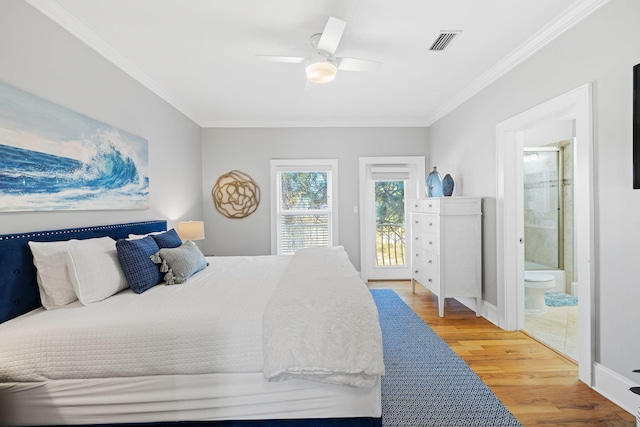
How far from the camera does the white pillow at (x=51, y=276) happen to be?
1.72 m

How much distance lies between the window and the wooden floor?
6.62ft

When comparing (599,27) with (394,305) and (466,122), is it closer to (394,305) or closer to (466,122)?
(466,122)

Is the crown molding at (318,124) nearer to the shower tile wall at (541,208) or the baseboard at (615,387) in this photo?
the shower tile wall at (541,208)

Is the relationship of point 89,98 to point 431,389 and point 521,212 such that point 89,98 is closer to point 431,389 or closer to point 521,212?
point 431,389

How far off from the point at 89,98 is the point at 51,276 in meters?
1.38

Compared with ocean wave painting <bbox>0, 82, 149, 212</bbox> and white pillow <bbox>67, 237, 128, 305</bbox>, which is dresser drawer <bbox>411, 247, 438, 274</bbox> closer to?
white pillow <bbox>67, 237, 128, 305</bbox>

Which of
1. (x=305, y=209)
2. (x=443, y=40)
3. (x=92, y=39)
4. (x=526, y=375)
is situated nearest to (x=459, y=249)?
(x=526, y=375)

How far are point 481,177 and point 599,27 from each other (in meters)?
1.61

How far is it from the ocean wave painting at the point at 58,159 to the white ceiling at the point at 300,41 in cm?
65

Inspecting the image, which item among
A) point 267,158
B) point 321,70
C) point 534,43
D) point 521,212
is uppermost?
point 534,43

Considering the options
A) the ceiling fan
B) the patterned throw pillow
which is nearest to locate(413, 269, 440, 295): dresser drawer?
the ceiling fan

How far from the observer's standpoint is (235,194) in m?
4.55

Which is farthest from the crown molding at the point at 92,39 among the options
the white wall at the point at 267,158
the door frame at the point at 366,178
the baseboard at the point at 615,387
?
the baseboard at the point at 615,387

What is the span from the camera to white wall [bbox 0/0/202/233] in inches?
67.6
